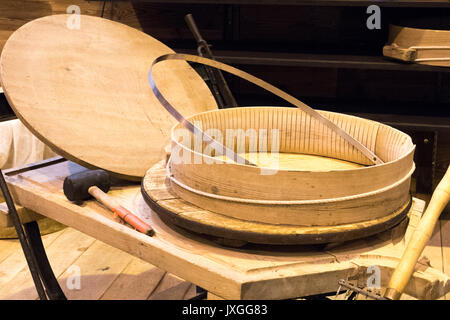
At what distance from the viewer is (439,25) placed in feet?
9.84

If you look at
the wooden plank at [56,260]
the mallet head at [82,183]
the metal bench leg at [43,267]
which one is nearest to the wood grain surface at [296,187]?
the mallet head at [82,183]

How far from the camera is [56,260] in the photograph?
2.60 meters

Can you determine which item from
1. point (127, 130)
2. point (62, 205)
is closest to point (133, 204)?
point (62, 205)

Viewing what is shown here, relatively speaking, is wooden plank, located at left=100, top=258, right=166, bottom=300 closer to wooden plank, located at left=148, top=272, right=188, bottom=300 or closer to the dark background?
wooden plank, located at left=148, top=272, right=188, bottom=300

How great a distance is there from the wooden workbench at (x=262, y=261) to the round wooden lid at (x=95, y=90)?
10.5 inches

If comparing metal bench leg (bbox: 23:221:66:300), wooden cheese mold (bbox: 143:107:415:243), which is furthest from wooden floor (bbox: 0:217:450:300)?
wooden cheese mold (bbox: 143:107:415:243)

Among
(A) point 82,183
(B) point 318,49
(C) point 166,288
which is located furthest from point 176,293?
(B) point 318,49

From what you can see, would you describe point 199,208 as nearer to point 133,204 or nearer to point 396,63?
point 133,204

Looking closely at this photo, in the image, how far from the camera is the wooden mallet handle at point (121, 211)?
127 cm

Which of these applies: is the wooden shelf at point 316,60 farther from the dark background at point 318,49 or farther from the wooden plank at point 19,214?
the wooden plank at point 19,214

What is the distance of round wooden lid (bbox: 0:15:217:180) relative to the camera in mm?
1554

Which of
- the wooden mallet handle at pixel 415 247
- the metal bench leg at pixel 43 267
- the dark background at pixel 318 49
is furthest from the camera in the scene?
the dark background at pixel 318 49

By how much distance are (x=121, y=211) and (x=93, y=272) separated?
1.29 metres

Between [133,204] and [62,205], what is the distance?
18 centimetres
